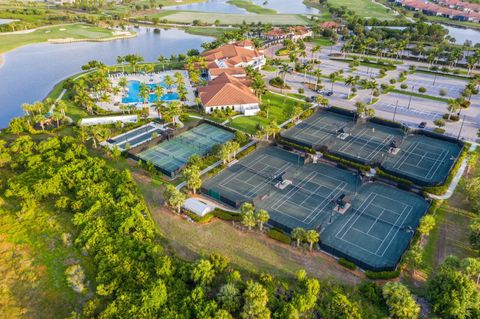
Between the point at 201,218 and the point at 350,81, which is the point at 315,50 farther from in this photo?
the point at 201,218

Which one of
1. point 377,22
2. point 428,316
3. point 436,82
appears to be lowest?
point 428,316

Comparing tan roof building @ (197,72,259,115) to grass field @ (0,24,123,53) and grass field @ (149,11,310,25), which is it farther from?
grass field @ (149,11,310,25)

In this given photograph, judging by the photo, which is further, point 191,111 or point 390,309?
point 191,111

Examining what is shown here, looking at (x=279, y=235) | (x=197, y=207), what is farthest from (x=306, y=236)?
(x=197, y=207)

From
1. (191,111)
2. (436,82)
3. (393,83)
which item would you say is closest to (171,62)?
(191,111)

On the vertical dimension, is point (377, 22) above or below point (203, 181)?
above

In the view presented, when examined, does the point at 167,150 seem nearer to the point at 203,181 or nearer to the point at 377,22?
the point at 203,181

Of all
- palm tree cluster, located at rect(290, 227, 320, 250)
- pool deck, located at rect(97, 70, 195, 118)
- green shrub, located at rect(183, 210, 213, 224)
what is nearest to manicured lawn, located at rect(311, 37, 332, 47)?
pool deck, located at rect(97, 70, 195, 118)
